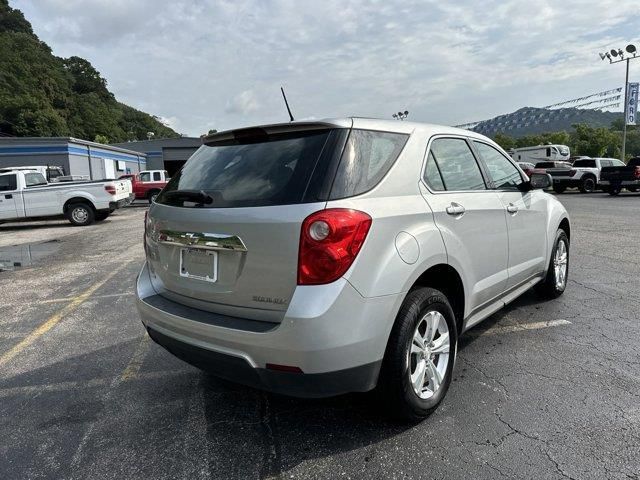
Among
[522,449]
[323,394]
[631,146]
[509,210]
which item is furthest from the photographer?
[631,146]

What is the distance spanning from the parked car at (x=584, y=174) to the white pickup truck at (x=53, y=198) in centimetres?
2202

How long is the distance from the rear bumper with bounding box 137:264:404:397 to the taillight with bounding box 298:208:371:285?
0.18 feet

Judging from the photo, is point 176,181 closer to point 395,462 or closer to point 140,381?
point 140,381

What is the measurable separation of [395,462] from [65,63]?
349 ft

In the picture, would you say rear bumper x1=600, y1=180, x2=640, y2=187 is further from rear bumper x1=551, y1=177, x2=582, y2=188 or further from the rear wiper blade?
the rear wiper blade

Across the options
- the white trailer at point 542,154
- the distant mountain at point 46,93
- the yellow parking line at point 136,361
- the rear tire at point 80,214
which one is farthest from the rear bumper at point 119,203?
the distant mountain at point 46,93

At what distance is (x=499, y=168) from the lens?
3.85 metres

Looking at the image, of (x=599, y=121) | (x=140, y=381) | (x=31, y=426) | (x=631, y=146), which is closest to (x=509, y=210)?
(x=140, y=381)

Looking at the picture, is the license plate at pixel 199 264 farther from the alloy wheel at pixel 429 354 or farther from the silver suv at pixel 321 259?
the alloy wheel at pixel 429 354

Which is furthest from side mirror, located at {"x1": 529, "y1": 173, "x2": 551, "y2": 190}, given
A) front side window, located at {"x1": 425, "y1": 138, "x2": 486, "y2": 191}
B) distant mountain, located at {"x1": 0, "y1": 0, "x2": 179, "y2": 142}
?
distant mountain, located at {"x1": 0, "y1": 0, "x2": 179, "y2": 142}

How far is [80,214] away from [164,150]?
3753cm

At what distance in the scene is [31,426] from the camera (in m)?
2.78

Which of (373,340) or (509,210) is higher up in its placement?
(509,210)

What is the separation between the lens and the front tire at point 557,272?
4.68m
